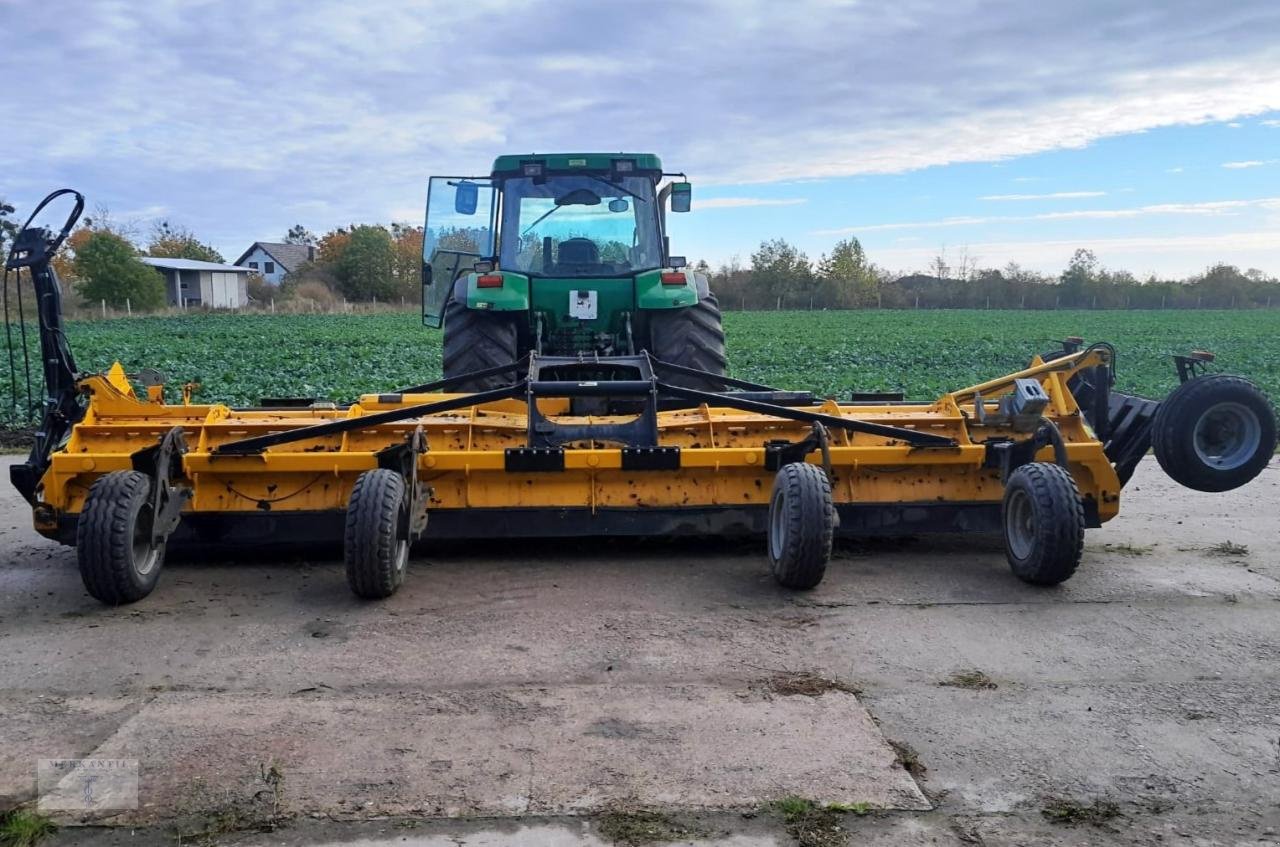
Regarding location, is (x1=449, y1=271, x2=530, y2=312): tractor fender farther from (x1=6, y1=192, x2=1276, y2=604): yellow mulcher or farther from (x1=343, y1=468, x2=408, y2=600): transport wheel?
(x1=343, y1=468, x2=408, y2=600): transport wheel

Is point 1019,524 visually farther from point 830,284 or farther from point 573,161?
point 830,284

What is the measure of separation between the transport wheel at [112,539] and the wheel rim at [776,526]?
3.06 meters

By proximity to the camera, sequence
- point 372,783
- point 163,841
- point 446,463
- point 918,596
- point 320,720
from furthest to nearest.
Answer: point 446,463
point 918,596
point 320,720
point 372,783
point 163,841

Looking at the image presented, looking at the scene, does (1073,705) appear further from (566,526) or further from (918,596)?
(566,526)

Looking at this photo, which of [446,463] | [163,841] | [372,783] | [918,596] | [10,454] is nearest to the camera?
[163,841]

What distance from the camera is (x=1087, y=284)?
6719 centimetres

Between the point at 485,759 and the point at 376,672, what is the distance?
38.2 inches

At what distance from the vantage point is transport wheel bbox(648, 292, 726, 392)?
7.88 m

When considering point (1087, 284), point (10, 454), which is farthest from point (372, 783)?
point (1087, 284)

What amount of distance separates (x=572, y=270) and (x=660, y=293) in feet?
2.44

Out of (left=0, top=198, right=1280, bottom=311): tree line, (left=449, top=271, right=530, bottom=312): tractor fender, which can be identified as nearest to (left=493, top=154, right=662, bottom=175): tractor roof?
(left=449, top=271, right=530, bottom=312): tractor fender

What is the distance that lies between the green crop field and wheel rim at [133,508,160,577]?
9.13 metres

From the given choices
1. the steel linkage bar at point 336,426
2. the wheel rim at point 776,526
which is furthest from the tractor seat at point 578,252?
the wheel rim at point 776,526

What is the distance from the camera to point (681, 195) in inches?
325
